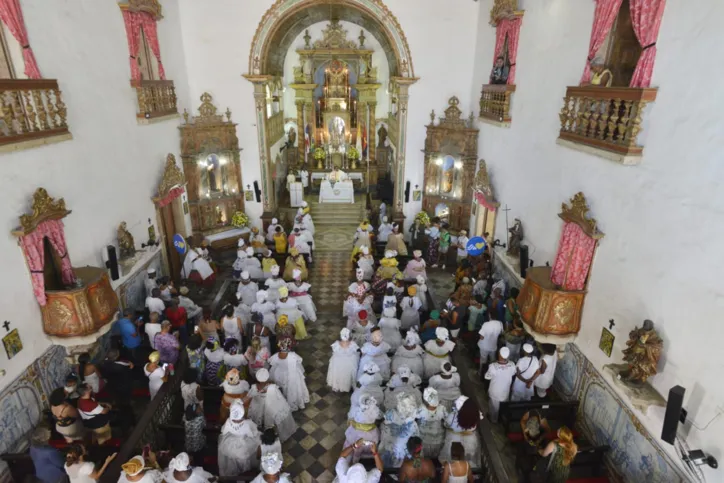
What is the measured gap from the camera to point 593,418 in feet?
22.9

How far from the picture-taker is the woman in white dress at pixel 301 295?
1000 cm

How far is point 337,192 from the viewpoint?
17891 millimetres

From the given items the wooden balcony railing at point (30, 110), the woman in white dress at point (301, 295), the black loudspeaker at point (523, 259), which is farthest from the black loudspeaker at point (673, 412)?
the wooden balcony railing at point (30, 110)

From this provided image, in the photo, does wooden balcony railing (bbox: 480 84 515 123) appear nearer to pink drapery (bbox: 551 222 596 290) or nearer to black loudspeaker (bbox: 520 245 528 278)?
black loudspeaker (bbox: 520 245 528 278)

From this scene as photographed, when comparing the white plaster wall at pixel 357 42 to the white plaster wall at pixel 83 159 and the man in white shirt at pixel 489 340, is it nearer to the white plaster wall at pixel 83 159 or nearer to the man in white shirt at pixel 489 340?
the white plaster wall at pixel 83 159

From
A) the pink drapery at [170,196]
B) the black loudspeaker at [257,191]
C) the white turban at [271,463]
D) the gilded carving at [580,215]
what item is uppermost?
the gilded carving at [580,215]

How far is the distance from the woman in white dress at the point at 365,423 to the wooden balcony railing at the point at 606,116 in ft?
16.3

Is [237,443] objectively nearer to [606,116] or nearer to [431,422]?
[431,422]

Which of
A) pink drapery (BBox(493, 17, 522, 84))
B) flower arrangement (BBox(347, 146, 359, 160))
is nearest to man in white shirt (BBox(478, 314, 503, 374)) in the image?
pink drapery (BBox(493, 17, 522, 84))

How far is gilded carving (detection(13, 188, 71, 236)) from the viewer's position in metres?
6.44

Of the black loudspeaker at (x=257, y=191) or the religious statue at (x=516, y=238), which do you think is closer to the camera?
the religious statue at (x=516, y=238)

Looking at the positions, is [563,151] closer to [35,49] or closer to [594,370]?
[594,370]

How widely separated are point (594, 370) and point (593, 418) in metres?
0.78

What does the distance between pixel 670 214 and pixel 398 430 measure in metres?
4.56
